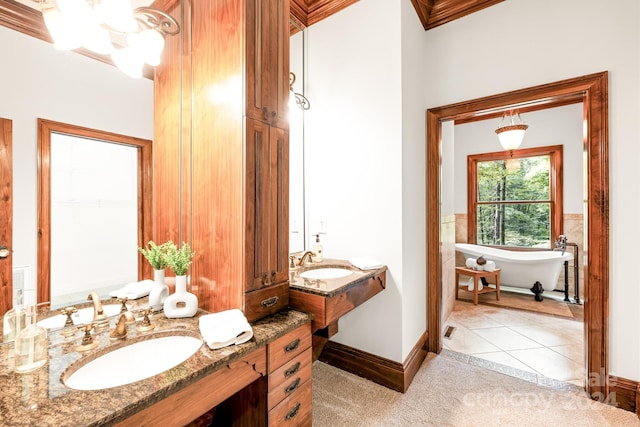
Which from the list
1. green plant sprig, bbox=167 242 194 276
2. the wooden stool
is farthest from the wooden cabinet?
the wooden stool

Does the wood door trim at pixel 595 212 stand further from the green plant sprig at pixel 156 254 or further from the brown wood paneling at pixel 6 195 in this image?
the brown wood paneling at pixel 6 195

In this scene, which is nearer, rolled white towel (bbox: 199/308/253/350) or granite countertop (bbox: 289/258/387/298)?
rolled white towel (bbox: 199/308/253/350)

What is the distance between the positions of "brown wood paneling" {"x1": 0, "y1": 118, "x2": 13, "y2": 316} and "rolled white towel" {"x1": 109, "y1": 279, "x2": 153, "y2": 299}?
340 millimetres

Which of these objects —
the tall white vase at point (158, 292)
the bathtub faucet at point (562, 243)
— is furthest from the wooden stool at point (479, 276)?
the tall white vase at point (158, 292)

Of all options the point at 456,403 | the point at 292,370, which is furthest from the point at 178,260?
the point at 456,403

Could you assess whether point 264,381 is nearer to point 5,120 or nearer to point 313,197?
point 5,120

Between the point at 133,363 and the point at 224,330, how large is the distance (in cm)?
36

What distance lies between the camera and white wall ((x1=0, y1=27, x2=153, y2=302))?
3.23 feet

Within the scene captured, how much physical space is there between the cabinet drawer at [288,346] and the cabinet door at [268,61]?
1.03 m

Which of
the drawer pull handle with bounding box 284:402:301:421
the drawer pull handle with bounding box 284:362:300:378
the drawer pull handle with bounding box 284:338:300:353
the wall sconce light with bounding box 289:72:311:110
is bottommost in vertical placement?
the drawer pull handle with bounding box 284:402:301:421

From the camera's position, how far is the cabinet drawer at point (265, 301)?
51.3 inches

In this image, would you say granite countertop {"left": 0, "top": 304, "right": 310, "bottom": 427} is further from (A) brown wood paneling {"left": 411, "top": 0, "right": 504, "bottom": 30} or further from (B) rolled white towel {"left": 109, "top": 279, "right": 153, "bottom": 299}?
(A) brown wood paneling {"left": 411, "top": 0, "right": 504, "bottom": 30}

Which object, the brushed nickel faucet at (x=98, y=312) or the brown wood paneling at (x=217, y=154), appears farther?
the brown wood paneling at (x=217, y=154)

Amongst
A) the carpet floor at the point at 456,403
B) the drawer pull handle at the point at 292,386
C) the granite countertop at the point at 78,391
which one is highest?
the granite countertop at the point at 78,391
